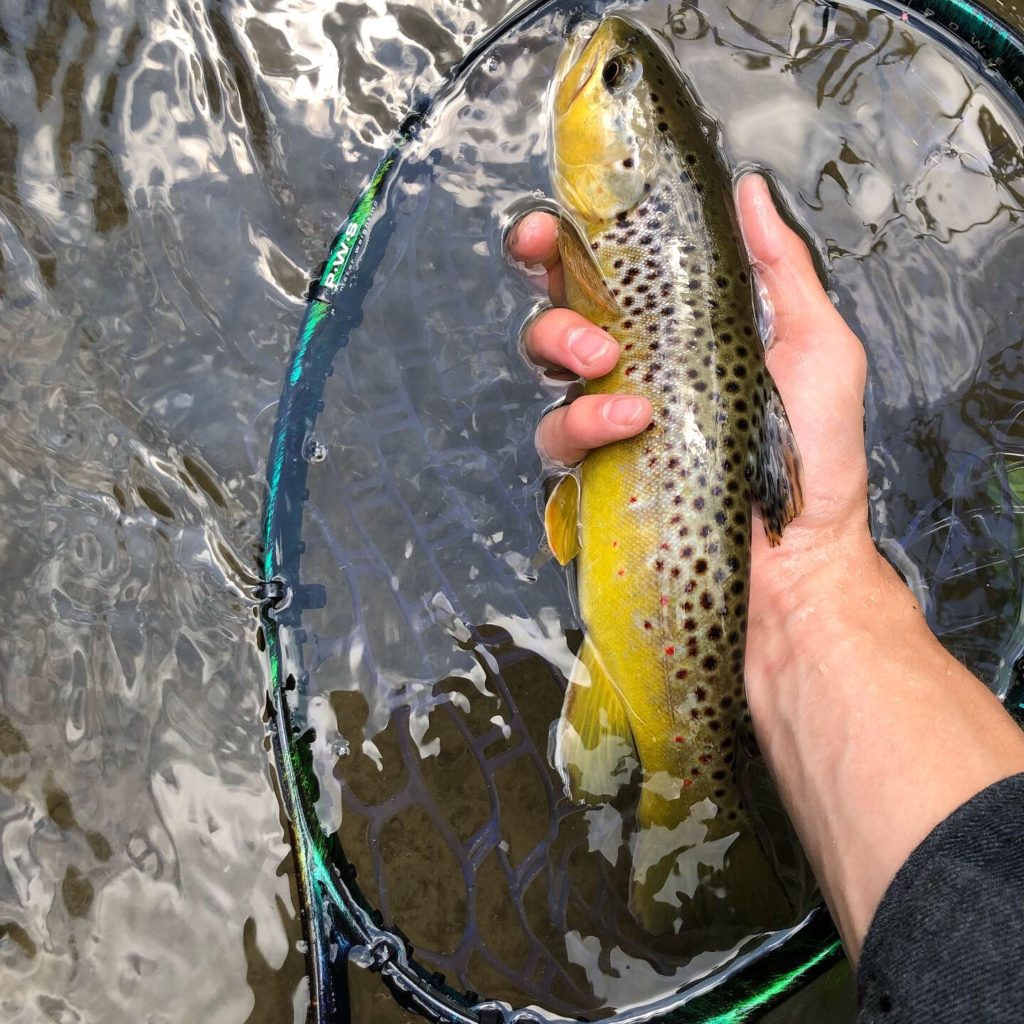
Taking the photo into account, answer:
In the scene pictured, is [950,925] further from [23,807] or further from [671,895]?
[23,807]

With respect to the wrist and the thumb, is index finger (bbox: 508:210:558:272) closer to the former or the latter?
the thumb

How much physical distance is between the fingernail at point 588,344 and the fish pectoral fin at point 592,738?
0.63 metres

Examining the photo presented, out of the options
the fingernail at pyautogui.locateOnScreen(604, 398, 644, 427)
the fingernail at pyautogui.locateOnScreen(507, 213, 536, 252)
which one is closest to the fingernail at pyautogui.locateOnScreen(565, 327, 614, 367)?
the fingernail at pyautogui.locateOnScreen(604, 398, 644, 427)

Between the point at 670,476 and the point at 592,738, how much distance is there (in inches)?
25.3

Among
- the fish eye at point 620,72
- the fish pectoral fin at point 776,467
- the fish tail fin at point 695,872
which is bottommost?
the fish tail fin at point 695,872

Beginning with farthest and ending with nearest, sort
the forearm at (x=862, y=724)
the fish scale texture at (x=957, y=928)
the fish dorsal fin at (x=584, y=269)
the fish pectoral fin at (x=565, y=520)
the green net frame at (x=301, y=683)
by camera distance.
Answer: the fish pectoral fin at (x=565, y=520), the fish dorsal fin at (x=584, y=269), the green net frame at (x=301, y=683), the forearm at (x=862, y=724), the fish scale texture at (x=957, y=928)

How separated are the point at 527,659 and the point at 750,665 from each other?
566 mm

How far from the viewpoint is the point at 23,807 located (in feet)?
6.91

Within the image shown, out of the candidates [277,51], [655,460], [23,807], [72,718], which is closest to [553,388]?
[655,460]

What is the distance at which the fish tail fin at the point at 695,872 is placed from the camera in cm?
195

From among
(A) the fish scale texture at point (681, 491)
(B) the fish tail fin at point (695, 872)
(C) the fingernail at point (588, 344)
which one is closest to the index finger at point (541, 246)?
(A) the fish scale texture at point (681, 491)

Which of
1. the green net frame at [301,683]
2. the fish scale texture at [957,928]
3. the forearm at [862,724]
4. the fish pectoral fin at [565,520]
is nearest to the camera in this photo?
the fish scale texture at [957,928]

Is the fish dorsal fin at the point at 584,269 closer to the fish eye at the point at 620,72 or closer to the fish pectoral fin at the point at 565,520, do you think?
the fish eye at the point at 620,72

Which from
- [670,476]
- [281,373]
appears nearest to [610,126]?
[670,476]
